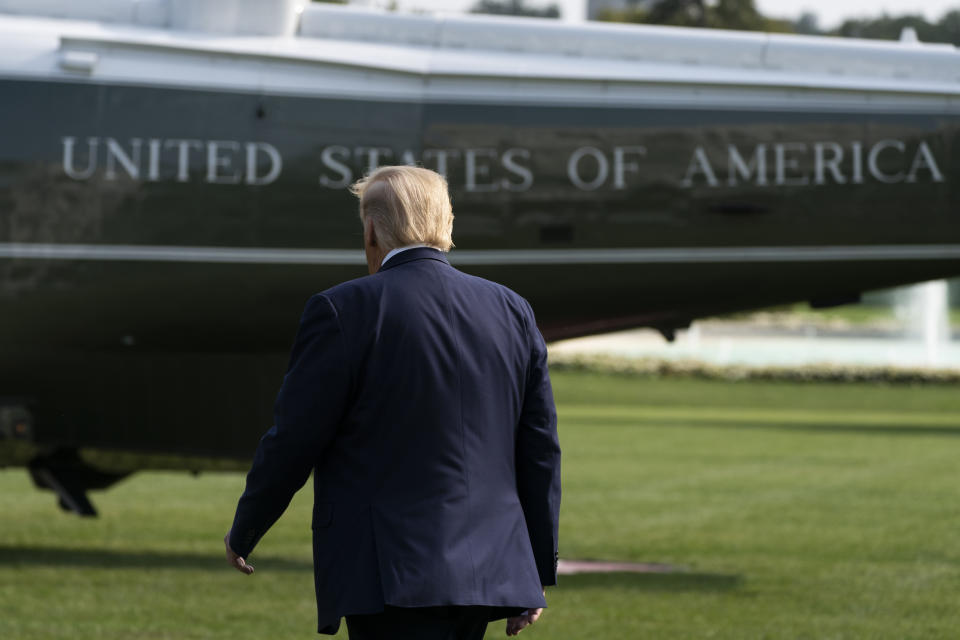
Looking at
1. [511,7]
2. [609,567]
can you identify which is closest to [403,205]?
[609,567]

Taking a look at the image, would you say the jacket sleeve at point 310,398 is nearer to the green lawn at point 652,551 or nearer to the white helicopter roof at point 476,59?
the green lawn at point 652,551

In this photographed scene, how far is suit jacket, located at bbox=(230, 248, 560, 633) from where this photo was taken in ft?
11.4

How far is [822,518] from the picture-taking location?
12.4 metres

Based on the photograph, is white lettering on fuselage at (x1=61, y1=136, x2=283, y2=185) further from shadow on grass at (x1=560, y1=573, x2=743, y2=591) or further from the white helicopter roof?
shadow on grass at (x1=560, y1=573, x2=743, y2=591)

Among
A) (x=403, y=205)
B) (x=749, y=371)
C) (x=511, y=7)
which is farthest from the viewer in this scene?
(x=511, y=7)

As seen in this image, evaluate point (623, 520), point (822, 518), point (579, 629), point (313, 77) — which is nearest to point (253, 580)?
point (579, 629)

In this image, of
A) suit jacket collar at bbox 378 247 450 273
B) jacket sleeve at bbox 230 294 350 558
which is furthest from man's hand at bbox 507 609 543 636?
suit jacket collar at bbox 378 247 450 273

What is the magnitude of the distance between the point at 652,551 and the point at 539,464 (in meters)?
6.98

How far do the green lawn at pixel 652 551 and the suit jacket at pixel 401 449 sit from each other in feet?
13.0

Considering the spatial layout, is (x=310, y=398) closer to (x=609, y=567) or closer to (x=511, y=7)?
(x=609, y=567)

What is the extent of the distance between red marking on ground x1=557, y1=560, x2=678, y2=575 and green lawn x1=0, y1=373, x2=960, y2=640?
209 mm

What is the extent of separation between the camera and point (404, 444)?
352 centimetres

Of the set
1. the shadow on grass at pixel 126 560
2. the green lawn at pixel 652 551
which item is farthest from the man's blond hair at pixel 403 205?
the shadow on grass at pixel 126 560

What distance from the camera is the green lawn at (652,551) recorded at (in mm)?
7764
